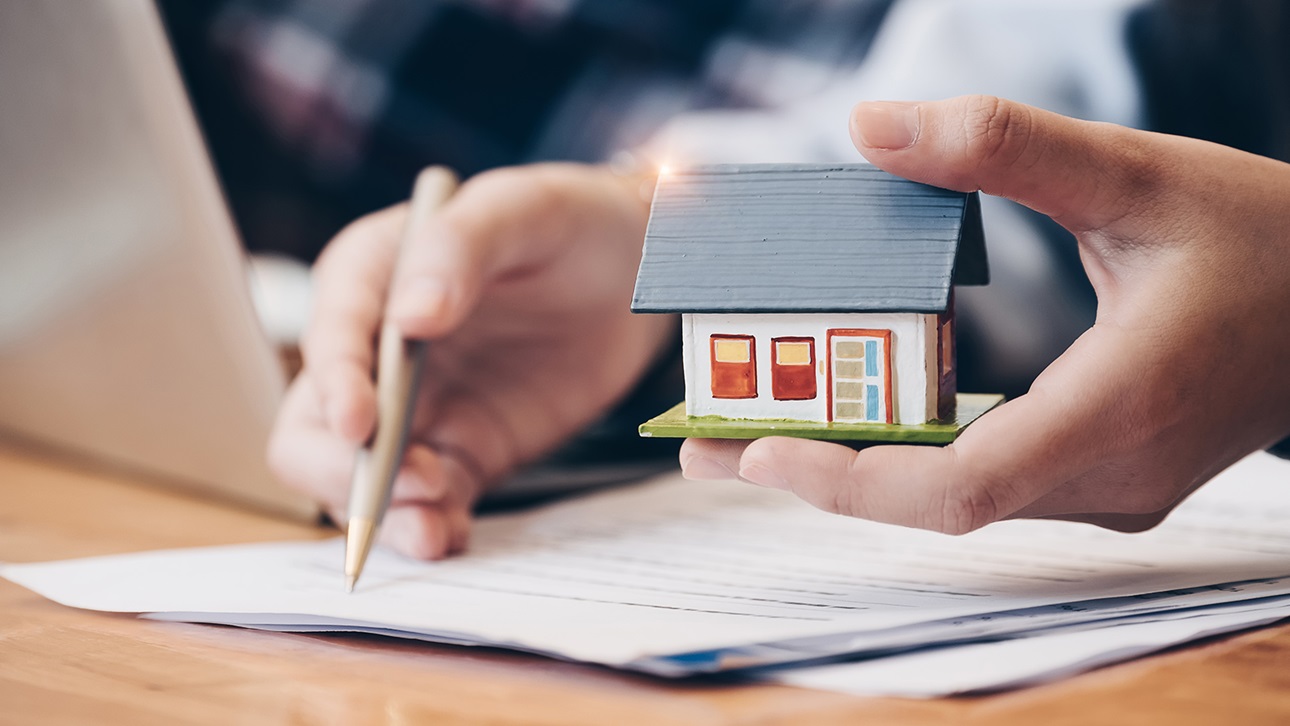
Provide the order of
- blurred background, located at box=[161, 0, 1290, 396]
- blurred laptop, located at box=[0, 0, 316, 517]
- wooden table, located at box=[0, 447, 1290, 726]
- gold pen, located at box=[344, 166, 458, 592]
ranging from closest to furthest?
wooden table, located at box=[0, 447, 1290, 726] → gold pen, located at box=[344, 166, 458, 592] → blurred laptop, located at box=[0, 0, 316, 517] → blurred background, located at box=[161, 0, 1290, 396]

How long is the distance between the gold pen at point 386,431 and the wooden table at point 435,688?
95mm

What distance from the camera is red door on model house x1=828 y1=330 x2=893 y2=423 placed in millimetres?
376

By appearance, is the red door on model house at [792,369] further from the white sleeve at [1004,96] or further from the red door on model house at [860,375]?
the white sleeve at [1004,96]

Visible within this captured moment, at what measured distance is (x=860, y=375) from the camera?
0.38 metres

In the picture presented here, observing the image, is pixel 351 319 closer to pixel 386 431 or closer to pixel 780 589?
pixel 386 431

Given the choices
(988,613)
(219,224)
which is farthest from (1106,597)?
(219,224)

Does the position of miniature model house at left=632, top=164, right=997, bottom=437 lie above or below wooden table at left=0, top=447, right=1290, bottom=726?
above

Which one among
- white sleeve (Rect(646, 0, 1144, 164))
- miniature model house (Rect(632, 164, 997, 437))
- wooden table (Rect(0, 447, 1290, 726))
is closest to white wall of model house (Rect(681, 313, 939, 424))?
miniature model house (Rect(632, 164, 997, 437))

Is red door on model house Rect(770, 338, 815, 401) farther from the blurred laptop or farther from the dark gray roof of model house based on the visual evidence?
the blurred laptop

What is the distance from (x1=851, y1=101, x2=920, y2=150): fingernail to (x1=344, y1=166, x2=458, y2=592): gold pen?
30 cm

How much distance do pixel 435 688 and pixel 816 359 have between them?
0.18 metres

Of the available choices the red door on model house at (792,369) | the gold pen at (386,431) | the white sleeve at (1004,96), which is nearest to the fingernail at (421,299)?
the gold pen at (386,431)

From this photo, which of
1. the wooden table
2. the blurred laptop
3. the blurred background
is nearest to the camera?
the wooden table

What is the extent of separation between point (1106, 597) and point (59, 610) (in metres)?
0.43
